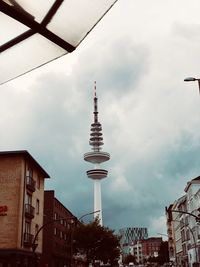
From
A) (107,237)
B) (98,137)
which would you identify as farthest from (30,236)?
(98,137)

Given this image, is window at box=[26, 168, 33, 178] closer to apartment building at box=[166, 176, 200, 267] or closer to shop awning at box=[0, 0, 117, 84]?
apartment building at box=[166, 176, 200, 267]

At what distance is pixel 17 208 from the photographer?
1775 inches

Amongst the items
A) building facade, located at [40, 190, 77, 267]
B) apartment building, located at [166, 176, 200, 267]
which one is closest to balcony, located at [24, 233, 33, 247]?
building facade, located at [40, 190, 77, 267]

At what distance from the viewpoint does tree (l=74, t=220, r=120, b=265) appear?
71.7m

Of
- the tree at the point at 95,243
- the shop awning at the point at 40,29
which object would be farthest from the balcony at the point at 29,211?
the shop awning at the point at 40,29

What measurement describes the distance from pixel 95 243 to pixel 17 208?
98.6ft

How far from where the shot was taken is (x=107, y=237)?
239 ft

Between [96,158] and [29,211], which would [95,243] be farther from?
[96,158]

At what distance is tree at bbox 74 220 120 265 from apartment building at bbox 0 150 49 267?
2260 cm

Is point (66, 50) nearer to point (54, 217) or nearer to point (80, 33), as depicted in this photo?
point (80, 33)

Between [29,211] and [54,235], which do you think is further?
[54,235]

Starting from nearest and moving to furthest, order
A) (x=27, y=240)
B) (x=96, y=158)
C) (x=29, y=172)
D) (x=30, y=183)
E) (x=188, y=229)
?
(x=27, y=240) < (x=30, y=183) < (x=29, y=172) < (x=188, y=229) < (x=96, y=158)

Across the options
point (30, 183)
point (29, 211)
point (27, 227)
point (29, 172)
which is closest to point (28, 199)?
Result: point (29, 211)

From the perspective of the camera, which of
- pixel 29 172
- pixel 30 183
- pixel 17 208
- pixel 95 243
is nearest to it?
pixel 17 208
